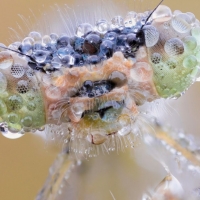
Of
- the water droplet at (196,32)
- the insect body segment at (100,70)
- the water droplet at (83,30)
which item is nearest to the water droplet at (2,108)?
the insect body segment at (100,70)

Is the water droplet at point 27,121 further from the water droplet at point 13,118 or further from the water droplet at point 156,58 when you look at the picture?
the water droplet at point 156,58

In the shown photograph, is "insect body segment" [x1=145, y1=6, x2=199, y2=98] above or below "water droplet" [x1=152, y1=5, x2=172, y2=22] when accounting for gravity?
below

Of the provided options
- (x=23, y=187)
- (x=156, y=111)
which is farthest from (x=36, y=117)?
(x=23, y=187)

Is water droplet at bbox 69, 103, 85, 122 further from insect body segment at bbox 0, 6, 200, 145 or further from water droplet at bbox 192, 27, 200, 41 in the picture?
water droplet at bbox 192, 27, 200, 41

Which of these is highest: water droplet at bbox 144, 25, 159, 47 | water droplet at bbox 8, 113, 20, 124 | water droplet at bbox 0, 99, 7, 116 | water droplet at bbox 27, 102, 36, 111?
water droplet at bbox 144, 25, 159, 47

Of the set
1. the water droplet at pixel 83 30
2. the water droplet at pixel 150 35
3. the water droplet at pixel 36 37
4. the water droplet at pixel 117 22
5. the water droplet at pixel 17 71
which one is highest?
the water droplet at pixel 36 37

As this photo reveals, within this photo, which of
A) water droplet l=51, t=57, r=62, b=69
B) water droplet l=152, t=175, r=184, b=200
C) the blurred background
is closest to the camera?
water droplet l=51, t=57, r=62, b=69

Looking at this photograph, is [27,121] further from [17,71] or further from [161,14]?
[161,14]

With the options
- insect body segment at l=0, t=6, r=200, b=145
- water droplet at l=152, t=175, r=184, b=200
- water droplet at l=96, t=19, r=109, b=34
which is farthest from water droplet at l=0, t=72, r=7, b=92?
water droplet at l=152, t=175, r=184, b=200
